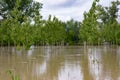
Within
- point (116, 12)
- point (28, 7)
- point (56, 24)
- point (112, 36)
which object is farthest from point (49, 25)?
point (116, 12)

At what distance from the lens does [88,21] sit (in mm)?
21734

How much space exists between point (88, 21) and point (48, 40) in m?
27.9

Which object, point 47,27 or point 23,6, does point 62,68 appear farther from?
point 23,6

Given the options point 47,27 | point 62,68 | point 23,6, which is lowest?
point 62,68

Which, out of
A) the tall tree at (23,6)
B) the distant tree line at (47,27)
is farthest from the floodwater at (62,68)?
the tall tree at (23,6)

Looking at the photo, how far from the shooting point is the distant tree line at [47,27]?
73.1 ft

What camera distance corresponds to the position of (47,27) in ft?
166

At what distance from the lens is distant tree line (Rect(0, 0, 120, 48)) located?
877 inches

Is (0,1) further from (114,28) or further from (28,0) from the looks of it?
(114,28)

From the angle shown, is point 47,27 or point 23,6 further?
point 23,6

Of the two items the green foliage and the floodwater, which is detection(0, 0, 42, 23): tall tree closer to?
the green foliage

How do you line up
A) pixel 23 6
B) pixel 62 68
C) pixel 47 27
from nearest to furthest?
pixel 62 68, pixel 47 27, pixel 23 6

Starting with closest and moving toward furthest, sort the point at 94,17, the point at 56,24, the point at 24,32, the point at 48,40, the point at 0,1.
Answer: the point at 94,17 < the point at 24,32 < the point at 48,40 < the point at 56,24 < the point at 0,1

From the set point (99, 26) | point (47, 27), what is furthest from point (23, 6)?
point (99, 26)
